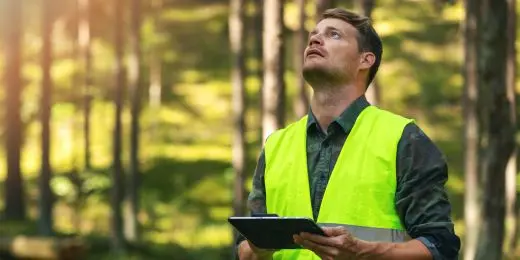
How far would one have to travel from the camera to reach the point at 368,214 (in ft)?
15.3

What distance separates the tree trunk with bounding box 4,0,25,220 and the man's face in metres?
35.7

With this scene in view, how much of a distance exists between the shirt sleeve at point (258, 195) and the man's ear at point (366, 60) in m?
0.53

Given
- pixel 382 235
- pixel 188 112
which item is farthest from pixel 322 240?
pixel 188 112

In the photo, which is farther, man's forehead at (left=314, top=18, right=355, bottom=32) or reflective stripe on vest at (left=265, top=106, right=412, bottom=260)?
man's forehead at (left=314, top=18, right=355, bottom=32)

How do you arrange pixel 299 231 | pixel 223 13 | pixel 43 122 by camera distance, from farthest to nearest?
pixel 223 13 → pixel 43 122 → pixel 299 231

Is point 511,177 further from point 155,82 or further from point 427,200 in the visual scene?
point 155,82

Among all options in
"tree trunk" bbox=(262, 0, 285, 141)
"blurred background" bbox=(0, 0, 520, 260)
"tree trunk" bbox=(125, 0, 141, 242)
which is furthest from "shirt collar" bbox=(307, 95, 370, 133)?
"tree trunk" bbox=(125, 0, 141, 242)

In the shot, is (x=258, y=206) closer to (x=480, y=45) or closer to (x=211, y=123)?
(x=480, y=45)

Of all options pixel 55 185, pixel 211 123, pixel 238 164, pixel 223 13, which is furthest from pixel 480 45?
pixel 223 13

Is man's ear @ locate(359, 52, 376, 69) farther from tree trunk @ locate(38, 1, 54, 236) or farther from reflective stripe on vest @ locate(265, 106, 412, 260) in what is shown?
tree trunk @ locate(38, 1, 54, 236)

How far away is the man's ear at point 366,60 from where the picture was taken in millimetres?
4902

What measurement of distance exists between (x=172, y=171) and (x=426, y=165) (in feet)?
180

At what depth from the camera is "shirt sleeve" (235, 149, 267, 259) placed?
4941 millimetres

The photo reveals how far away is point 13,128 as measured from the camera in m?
41.7
